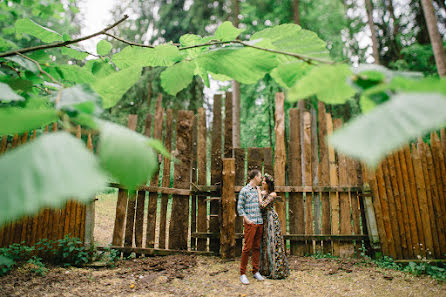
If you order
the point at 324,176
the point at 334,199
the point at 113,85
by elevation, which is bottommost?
the point at 334,199

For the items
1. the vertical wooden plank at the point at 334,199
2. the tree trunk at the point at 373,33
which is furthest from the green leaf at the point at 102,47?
the tree trunk at the point at 373,33

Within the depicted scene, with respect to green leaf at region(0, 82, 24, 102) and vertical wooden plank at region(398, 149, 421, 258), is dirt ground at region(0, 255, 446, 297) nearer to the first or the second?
vertical wooden plank at region(398, 149, 421, 258)

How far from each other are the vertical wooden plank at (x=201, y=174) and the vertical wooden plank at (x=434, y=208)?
12.0 ft

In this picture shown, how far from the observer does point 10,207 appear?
21cm

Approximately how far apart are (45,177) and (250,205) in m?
3.78

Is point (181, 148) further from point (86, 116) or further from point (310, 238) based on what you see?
point (86, 116)

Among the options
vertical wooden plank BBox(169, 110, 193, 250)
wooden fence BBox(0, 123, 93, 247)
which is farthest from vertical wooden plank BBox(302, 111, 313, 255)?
wooden fence BBox(0, 123, 93, 247)

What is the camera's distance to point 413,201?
4238 mm

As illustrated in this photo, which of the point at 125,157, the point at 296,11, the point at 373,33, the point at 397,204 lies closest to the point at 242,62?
the point at 125,157

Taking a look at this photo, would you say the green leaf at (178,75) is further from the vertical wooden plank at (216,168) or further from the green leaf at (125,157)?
the vertical wooden plank at (216,168)

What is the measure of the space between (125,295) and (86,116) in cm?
349

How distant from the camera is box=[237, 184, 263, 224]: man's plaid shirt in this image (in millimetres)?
3867

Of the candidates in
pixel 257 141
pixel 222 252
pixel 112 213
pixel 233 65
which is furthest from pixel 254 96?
pixel 233 65

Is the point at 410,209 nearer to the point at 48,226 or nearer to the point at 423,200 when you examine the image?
the point at 423,200
